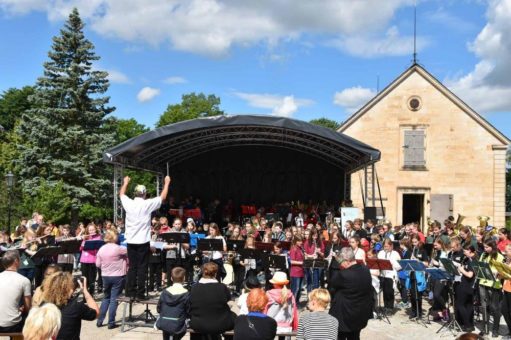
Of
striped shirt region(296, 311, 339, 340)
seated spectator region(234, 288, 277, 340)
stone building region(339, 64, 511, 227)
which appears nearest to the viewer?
seated spectator region(234, 288, 277, 340)

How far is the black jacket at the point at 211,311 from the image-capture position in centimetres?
614

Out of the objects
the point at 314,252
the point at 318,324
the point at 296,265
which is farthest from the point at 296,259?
the point at 318,324

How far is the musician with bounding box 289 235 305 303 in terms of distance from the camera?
37.8 ft

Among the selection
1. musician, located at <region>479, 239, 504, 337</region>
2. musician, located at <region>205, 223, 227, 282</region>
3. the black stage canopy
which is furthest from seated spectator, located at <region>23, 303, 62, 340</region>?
the black stage canopy

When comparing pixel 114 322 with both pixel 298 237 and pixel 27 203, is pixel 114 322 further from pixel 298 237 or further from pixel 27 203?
pixel 27 203

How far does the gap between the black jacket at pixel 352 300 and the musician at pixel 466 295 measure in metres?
3.80

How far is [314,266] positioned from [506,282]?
3.83 meters

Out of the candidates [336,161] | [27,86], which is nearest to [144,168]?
[336,161]

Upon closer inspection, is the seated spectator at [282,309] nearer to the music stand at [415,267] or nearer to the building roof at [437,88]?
the music stand at [415,267]

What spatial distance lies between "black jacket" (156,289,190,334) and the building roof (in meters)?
21.2

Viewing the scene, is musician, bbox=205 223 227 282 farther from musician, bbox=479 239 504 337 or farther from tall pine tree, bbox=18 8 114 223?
tall pine tree, bbox=18 8 114 223

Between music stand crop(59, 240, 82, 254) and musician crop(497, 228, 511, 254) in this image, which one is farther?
musician crop(497, 228, 511, 254)

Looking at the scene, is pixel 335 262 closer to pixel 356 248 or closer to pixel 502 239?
pixel 356 248

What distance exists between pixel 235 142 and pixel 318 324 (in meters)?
20.4
